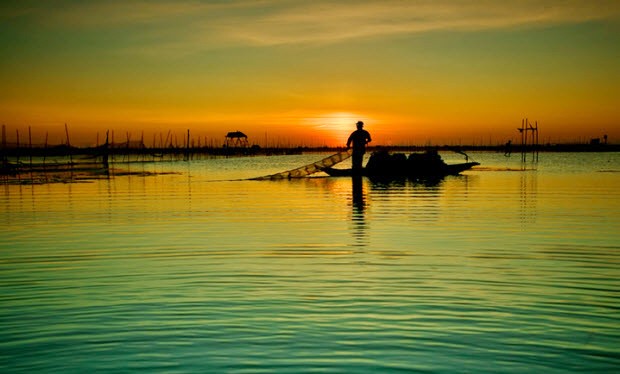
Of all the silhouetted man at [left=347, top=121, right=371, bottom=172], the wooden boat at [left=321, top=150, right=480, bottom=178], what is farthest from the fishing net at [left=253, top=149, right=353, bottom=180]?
the silhouetted man at [left=347, top=121, right=371, bottom=172]

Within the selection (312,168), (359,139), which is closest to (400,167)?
(312,168)

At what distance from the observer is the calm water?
5.43 metres

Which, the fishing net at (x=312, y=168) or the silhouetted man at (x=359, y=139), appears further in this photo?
the fishing net at (x=312, y=168)

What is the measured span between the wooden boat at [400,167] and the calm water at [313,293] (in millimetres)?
18602

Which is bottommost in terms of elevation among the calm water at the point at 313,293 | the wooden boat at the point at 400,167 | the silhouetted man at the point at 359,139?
the calm water at the point at 313,293

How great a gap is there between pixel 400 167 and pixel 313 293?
1142 inches

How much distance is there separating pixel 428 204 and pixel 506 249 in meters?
8.72

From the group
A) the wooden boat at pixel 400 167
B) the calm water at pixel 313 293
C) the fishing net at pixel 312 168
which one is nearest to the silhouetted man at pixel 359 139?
the wooden boat at pixel 400 167

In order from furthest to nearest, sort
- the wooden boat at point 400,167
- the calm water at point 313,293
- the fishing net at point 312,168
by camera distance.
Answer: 1. the fishing net at point 312,168
2. the wooden boat at point 400,167
3. the calm water at point 313,293

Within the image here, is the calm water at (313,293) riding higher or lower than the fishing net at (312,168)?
lower

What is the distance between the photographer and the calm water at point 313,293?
5426 millimetres

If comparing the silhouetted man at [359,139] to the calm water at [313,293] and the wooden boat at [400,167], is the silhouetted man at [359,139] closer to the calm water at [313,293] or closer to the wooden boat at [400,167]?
the wooden boat at [400,167]

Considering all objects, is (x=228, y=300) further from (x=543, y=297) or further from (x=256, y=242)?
(x=256, y=242)

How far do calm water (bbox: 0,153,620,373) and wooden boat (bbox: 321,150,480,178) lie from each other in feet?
61.0
